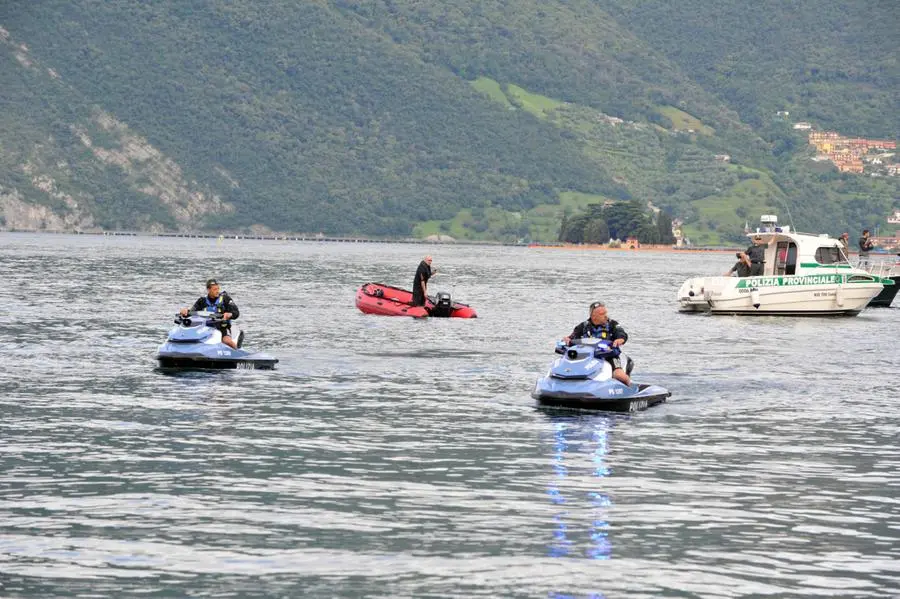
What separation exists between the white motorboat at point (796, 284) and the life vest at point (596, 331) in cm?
3416

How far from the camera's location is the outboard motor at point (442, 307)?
2207 inches

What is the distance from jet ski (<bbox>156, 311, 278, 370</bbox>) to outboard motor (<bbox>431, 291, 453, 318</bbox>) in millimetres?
22236

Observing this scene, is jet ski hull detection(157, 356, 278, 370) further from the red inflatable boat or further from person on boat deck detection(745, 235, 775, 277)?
person on boat deck detection(745, 235, 775, 277)

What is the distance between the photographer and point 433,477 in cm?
2119

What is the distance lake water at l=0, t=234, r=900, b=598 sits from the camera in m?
15.9

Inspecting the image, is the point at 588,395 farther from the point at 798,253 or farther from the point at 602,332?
the point at 798,253

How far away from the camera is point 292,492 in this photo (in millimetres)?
19828

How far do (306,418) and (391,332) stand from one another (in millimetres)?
21969

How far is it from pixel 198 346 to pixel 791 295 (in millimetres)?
33744

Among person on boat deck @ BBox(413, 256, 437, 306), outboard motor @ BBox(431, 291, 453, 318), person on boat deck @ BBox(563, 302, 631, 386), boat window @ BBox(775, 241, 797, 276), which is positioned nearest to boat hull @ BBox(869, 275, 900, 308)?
boat window @ BBox(775, 241, 797, 276)

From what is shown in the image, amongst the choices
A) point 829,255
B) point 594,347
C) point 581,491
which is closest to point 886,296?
point 829,255

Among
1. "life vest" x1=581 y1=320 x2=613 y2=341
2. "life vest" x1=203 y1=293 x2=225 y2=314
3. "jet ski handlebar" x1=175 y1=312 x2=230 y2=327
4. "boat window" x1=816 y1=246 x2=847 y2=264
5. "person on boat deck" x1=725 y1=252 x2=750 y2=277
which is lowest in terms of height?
"jet ski handlebar" x1=175 y1=312 x2=230 y2=327

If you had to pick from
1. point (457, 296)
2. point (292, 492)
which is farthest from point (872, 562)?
point (457, 296)

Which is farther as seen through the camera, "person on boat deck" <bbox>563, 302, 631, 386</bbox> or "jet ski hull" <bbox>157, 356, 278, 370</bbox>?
"jet ski hull" <bbox>157, 356, 278, 370</bbox>
